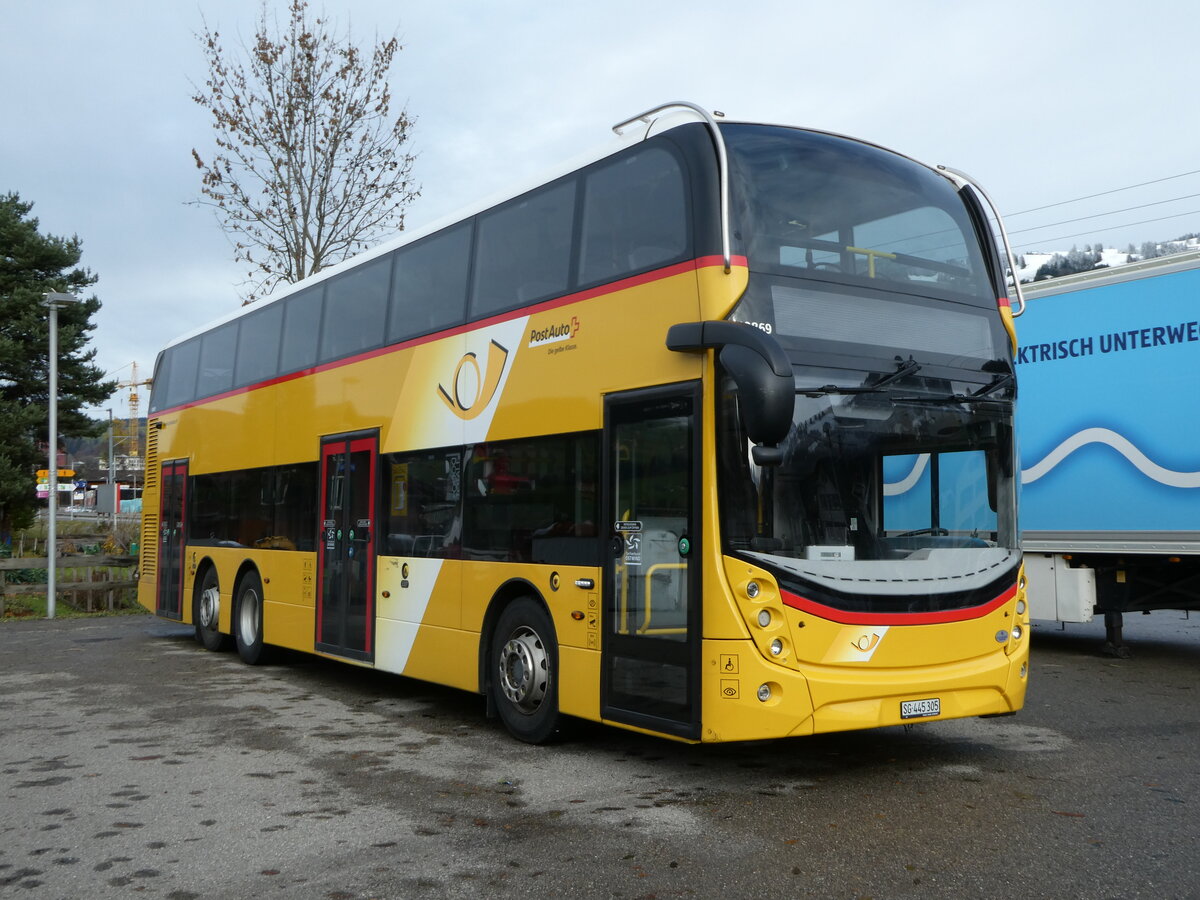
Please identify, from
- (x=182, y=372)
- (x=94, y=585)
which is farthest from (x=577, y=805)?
(x=94, y=585)

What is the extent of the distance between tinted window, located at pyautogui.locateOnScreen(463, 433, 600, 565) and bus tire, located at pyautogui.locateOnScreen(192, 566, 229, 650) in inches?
266

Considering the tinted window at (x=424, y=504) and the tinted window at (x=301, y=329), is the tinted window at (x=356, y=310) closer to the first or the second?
the tinted window at (x=301, y=329)

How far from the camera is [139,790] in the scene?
695 cm

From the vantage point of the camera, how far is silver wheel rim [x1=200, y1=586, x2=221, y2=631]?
48.0ft

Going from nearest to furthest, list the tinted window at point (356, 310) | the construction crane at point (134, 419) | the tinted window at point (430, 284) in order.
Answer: the tinted window at point (430, 284)
the tinted window at point (356, 310)
the construction crane at point (134, 419)

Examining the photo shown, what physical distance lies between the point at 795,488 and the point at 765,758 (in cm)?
216

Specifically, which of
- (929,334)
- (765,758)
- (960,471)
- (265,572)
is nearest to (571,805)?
(765,758)

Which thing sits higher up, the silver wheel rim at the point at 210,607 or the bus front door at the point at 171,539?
the bus front door at the point at 171,539

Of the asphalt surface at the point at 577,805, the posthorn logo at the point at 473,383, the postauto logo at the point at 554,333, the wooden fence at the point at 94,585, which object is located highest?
the postauto logo at the point at 554,333

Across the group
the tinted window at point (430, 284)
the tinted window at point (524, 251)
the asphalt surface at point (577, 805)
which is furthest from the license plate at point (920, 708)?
the tinted window at point (430, 284)

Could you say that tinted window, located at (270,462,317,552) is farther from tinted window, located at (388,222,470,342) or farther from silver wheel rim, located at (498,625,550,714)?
silver wheel rim, located at (498,625,550,714)

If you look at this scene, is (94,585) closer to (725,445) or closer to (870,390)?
(725,445)

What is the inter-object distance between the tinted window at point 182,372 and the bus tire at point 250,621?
3.20 meters

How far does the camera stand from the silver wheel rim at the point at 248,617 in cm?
1335
